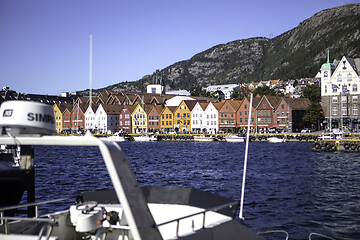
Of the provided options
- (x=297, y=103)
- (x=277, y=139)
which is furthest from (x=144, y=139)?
(x=297, y=103)

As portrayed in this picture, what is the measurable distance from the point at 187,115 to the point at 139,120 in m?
18.2

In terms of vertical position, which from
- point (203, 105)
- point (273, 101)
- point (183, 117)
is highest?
point (273, 101)

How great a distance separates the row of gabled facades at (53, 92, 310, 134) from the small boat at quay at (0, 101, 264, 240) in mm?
93036

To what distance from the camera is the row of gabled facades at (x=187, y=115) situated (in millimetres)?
103375

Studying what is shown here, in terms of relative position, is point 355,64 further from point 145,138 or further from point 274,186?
point 274,186

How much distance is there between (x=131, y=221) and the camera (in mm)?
5531

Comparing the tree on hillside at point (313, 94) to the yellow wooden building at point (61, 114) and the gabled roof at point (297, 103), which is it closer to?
the gabled roof at point (297, 103)

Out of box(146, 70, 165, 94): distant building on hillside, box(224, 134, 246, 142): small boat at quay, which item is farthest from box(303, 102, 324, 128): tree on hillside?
box(146, 70, 165, 94): distant building on hillside

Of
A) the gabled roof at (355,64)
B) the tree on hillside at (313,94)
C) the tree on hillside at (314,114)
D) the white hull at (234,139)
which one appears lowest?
the white hull at (234,139)

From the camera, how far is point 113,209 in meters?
9.02

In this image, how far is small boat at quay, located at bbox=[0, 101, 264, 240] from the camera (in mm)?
5789

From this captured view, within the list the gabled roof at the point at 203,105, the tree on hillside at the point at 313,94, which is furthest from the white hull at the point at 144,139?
the tree on hillside at the point at 313,94

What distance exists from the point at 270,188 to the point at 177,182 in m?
7.86

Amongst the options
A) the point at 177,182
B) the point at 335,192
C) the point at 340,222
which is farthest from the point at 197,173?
the point at 340,222
